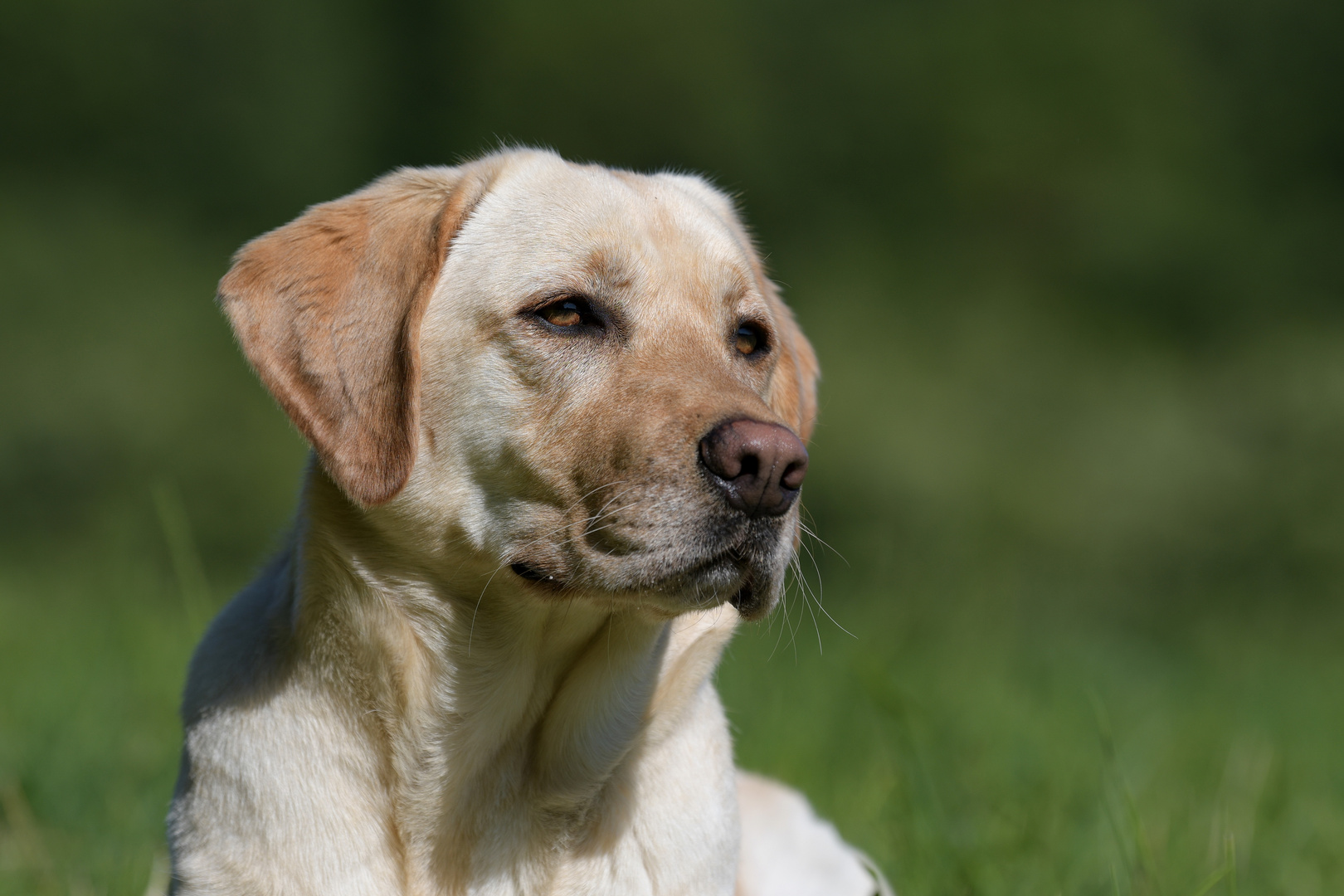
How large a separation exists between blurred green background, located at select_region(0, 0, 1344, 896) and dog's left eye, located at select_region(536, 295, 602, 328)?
667 cm

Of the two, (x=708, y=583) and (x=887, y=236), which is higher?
(x=708, y=583)

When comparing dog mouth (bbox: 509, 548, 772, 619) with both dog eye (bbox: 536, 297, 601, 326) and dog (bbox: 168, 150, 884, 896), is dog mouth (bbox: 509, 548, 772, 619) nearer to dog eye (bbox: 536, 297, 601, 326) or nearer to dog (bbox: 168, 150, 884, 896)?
dog (bbox: 168, 150, 884, 896)

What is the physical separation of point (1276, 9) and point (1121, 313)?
4.01m

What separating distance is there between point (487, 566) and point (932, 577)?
4.05 metres

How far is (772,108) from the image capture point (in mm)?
14422

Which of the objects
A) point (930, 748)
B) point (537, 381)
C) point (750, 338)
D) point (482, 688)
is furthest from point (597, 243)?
point (930, 748)

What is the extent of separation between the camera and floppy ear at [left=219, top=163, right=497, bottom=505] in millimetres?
2475

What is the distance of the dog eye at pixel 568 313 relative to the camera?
8.70ft

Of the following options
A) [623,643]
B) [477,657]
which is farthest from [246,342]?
[623,643]

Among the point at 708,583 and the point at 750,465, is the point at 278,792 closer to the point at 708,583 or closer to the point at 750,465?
the point at 708,583

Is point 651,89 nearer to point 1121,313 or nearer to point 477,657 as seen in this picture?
point 1121,313

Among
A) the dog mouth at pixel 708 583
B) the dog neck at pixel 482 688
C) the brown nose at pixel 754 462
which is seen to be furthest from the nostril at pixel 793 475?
the dog neck at pixel 482 688

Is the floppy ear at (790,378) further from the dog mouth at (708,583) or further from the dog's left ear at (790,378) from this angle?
the dog mouth at (708,583)

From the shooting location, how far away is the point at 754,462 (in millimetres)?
2252
